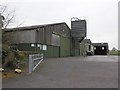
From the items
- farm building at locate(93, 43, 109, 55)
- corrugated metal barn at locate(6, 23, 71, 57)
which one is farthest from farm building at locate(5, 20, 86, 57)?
farm building at locate(93, 43, 109, 55)

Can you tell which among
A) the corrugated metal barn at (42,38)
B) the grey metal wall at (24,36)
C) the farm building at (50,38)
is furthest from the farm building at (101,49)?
the grey metal wall at (24,36)

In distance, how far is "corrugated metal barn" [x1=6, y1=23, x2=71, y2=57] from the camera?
28.6 meters

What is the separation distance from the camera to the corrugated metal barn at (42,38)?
93.9ft

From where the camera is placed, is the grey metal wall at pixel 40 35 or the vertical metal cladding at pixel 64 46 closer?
the grey metal wall at pixel 40 35

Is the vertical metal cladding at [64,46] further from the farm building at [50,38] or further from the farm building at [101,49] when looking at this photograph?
the farm building at [101,49]

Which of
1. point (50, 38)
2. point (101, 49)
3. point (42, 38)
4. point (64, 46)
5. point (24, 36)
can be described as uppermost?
point (24, 36)

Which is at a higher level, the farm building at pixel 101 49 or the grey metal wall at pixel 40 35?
the grey metal wall at pixel 40 35

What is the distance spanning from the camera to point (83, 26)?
4156 cm

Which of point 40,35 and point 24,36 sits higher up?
point 40,35

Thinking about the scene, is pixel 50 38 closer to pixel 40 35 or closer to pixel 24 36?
pixel 40 35

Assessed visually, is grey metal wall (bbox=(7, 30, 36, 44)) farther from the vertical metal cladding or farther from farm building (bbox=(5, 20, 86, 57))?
the vertical metal cladding

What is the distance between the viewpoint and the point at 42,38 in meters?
29.8

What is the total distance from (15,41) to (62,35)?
1017 cm

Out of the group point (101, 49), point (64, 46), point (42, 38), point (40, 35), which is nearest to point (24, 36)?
point (40, 35)
